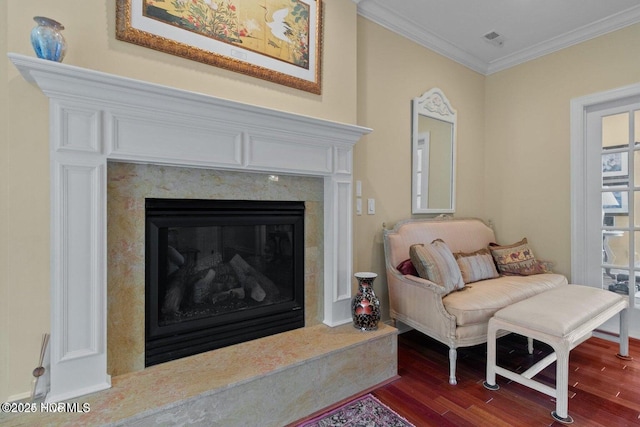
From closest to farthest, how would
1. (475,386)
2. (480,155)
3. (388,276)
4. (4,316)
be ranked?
(4,316) → (475,386) → (388,276) → (480,155)

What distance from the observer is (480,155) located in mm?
3598

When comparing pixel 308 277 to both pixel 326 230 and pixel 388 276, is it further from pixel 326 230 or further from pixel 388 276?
pixel 388 276

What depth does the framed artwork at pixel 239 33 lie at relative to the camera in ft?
5.13

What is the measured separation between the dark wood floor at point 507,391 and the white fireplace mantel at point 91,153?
1.58 m

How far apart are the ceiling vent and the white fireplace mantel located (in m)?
2.50

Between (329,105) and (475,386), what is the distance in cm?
207

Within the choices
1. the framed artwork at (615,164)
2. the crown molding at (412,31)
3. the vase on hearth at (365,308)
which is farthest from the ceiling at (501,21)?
the vase on hearth at (365,308)

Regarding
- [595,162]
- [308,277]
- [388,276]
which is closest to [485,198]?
[595,162]

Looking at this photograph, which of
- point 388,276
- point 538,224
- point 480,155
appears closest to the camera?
point 388,276

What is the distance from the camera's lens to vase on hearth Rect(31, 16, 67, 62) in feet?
4.14

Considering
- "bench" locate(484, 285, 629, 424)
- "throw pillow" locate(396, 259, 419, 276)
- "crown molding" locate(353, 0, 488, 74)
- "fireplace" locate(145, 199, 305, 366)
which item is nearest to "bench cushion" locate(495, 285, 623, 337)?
"bench" locate(484, 285, 629, 424)

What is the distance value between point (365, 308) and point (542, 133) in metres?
2.67

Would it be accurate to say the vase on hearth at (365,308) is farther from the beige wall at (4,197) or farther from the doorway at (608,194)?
the doorway at (608,194)

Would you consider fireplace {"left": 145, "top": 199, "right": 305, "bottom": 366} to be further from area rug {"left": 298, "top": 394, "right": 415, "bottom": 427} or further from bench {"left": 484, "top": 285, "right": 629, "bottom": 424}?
bench {"left": 484, "top": 285, "right": 629, "bottom": 424}
